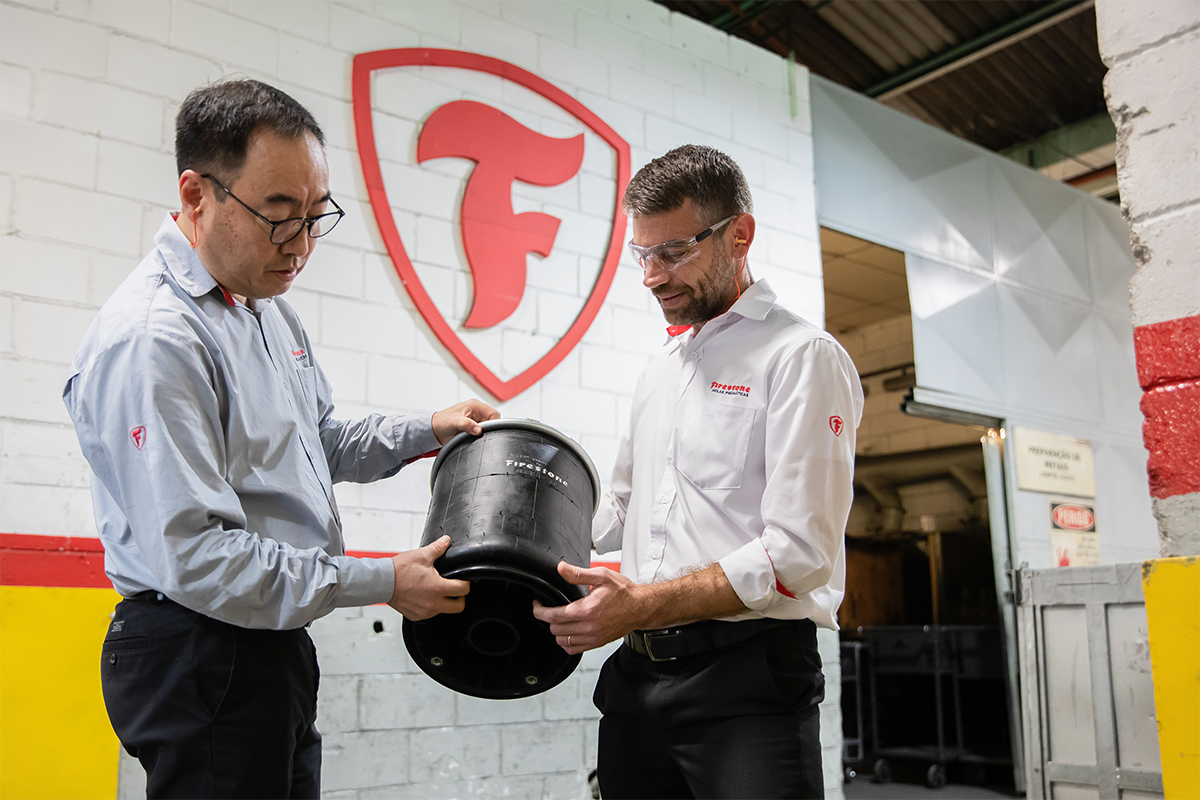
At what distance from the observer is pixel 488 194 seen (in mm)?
3676

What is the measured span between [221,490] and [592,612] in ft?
1.96

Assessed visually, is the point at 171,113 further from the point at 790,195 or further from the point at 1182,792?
the point at 1182,792

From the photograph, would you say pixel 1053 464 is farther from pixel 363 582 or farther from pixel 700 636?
pixel 363 582

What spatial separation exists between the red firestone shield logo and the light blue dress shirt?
6.02 ft

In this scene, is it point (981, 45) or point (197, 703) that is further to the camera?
point (981, 45)

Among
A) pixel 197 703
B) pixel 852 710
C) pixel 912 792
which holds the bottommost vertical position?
pixel 912 792

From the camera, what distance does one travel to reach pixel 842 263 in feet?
21.5

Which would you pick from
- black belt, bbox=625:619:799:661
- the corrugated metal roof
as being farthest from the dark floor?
the corrugated metal roof

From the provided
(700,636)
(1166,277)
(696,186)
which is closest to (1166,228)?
(1166,277)

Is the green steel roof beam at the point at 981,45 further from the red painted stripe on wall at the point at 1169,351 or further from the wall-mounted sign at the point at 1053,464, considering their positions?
the red painted stripe on wall at the point at 1169,351

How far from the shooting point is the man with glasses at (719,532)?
159cm

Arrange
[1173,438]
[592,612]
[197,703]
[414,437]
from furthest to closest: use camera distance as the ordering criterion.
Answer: [414,437] → [1173,438] → [592,612] → [197,703]

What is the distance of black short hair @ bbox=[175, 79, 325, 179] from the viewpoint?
5.05 ft

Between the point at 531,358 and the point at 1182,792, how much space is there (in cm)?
256
